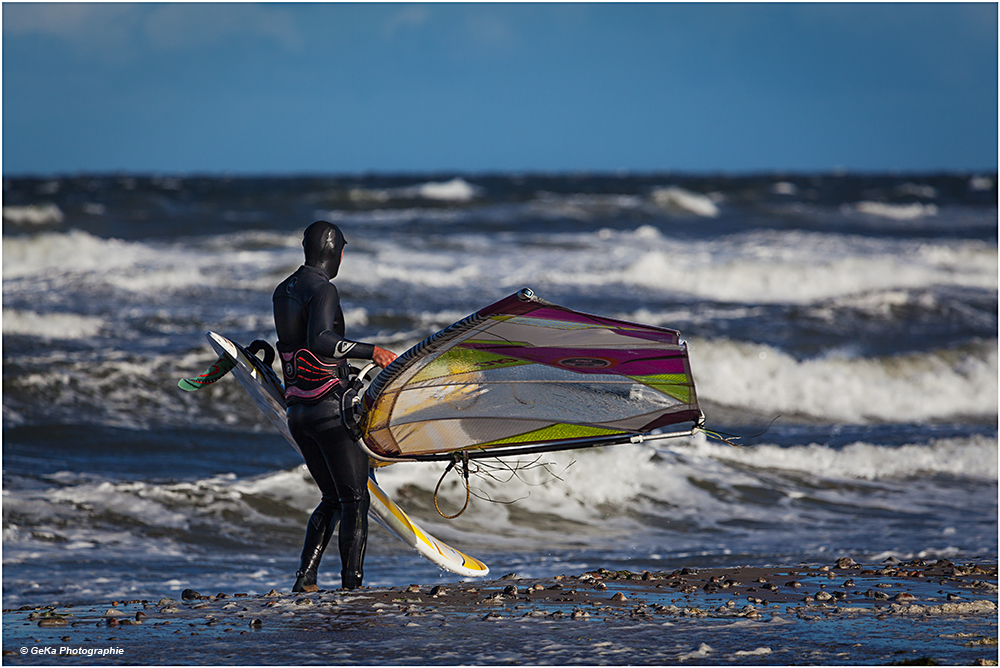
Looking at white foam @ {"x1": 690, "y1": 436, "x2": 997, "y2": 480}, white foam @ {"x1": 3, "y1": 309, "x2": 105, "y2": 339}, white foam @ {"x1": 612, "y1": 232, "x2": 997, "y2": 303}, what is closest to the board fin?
white foam @ {"x1": 690, "y1": 436, "x2": 997, "y2": 480}

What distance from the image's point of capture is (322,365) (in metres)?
4.27

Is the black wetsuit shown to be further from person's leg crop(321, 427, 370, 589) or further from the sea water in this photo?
the sea water

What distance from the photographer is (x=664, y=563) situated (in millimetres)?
6004

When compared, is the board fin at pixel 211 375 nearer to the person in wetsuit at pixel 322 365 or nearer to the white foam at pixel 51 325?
the person in wetsuit at pixel 322 365

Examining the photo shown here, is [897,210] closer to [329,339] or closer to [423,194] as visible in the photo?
[423,194]

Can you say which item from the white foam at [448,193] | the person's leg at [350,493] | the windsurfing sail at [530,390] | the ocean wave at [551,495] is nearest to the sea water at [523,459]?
the ocean wave at [551,495]

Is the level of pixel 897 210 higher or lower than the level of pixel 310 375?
higher

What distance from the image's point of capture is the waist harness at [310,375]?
4.28 m

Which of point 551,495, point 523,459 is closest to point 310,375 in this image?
point 551,495

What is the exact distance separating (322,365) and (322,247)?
52cm

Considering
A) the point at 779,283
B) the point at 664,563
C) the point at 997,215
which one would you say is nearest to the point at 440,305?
the point at 779,283

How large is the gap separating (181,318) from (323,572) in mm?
9272

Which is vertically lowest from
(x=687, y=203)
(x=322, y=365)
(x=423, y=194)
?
(x=322, y=365)

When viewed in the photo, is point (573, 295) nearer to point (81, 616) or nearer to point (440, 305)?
point (440, 305)
